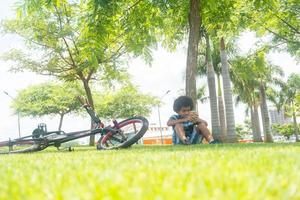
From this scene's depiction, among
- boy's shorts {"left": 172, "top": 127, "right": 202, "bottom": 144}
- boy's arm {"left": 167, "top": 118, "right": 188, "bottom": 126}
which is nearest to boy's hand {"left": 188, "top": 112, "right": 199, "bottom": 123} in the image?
boy's arm {"left": 167, "top": 118, "right": 188, "bottom": 126}

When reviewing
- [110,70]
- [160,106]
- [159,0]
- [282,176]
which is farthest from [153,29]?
[160,106]

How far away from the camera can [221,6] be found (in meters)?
11.2

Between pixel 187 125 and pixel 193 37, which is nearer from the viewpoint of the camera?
pixel 187 125

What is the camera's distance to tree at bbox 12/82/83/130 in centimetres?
4081

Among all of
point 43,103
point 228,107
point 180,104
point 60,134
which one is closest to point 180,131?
point 180,104

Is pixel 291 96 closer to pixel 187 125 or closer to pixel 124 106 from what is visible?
pixel 124 106

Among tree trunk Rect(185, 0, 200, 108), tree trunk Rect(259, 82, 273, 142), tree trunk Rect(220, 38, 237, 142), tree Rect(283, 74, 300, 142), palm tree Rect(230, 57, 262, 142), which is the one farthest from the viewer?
tree Rect(283, 74, 300, 142)

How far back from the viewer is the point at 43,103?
4144 centimetres

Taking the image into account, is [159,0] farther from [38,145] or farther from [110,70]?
[110,70]

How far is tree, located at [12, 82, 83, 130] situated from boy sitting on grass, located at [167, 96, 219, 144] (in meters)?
30.0

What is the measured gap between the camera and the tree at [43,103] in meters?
40.8

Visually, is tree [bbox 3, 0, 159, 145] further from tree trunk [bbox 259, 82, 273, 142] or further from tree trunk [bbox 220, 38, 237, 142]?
tree trunk [bbox 259, 82, 273, 142]

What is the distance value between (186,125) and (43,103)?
3528 cm

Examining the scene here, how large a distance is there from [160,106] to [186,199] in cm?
5102
